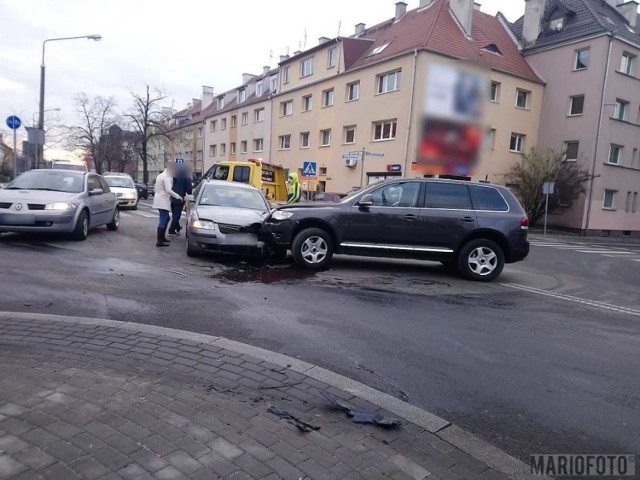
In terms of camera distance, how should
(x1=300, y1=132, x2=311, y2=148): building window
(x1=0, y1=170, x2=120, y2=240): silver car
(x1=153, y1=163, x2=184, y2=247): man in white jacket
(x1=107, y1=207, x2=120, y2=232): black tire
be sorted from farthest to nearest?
1. (x1=300, y1=132, x2=311, y2=148): building window
2. (x1=107, y1=207, x2=120, y2=232): black tire
3. (x1=153, y1=163, x2=184, y2=247): man in white jacket
4. (x1=0, y1=170, x2=120, y2=240): silver car

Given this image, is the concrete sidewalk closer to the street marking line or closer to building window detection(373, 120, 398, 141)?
the street marking line

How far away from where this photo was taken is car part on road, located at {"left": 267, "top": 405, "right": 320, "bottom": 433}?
2918 millimetres

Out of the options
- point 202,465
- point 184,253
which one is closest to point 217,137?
point 184,253

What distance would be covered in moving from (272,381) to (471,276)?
19.9 ft

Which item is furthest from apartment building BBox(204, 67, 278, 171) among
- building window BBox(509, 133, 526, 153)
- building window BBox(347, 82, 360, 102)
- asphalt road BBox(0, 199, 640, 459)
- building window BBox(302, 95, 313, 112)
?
asphalt road BBox(0, 199, 640, 459)

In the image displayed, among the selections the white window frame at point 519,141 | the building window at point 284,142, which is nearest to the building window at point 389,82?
the white window frame at point 519,141

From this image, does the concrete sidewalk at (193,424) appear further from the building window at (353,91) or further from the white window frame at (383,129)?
the building window at (353,91)

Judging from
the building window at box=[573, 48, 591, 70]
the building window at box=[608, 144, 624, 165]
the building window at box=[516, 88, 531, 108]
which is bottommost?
the building window at box=[608, 144, 624, 165]

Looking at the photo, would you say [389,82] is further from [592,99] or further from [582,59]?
[592,99]

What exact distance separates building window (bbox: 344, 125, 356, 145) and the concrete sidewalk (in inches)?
1156

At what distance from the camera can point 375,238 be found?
8711 mm

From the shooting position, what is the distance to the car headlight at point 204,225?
887 centimetres

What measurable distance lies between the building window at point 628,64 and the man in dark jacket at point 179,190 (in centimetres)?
2877

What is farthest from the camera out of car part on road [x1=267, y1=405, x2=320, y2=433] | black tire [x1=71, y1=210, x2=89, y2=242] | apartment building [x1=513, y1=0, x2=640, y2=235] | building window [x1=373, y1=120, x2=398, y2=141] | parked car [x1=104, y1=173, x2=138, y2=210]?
building window [x1=373, y1=120, x2=398, y2=141]
